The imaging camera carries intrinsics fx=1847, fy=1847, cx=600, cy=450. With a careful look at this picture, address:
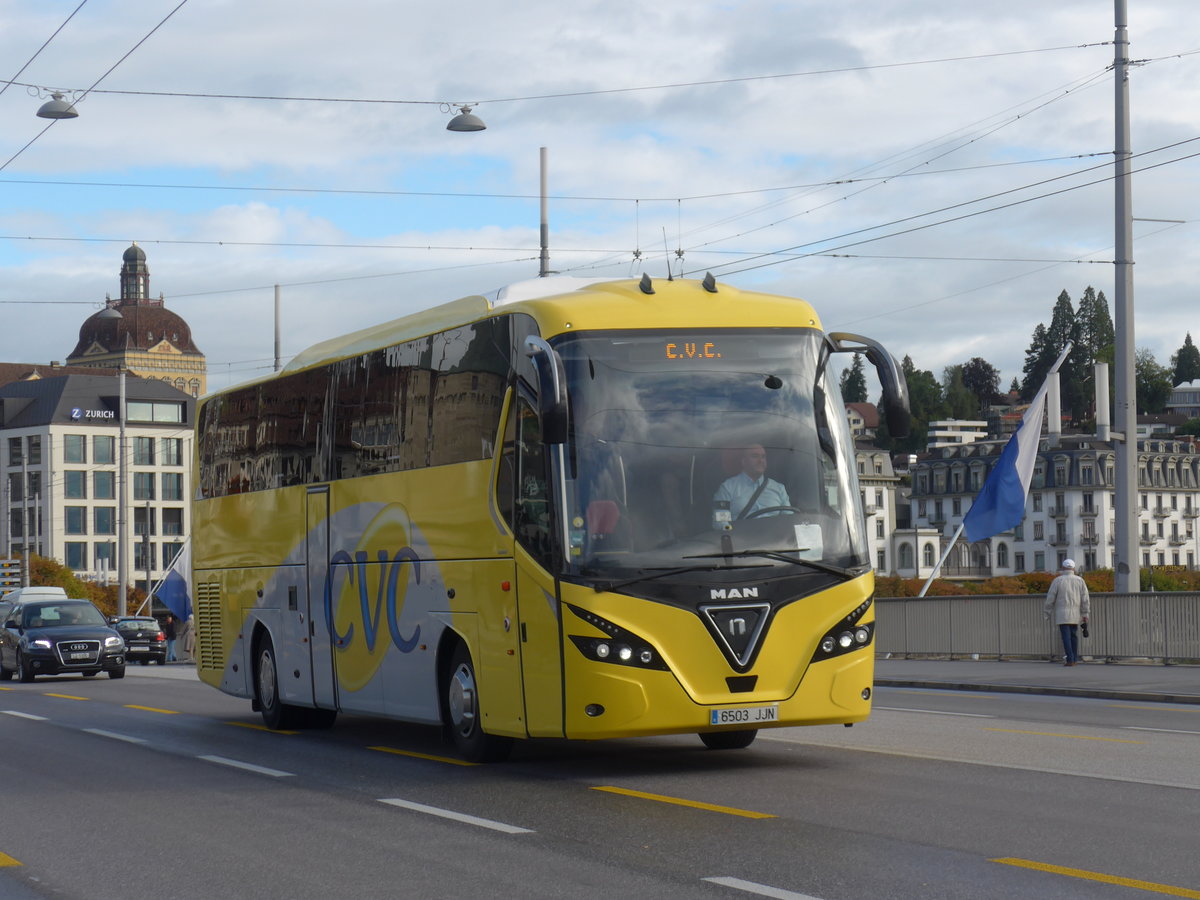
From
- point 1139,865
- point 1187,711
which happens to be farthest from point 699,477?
point 1187,711

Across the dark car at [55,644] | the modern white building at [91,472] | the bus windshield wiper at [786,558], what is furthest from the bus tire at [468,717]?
the modern white building at [91,472]

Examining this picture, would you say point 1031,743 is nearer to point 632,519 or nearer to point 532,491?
point 632,519

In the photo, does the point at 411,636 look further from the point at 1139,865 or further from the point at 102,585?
the point at 102,585

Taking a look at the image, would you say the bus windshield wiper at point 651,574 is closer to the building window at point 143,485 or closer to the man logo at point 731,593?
the man logo at point 731,593

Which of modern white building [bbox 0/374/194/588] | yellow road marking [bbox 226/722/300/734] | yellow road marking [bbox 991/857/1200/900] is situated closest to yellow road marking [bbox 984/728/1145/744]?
yellow road marking [bbox 991/857/1200/900]

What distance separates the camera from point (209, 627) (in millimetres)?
21656

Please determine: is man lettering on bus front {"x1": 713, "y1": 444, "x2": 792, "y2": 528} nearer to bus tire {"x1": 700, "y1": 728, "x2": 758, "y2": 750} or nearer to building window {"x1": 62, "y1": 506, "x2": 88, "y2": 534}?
bus tire {"x1": 700, "y1": 728, "x2": 758, "y2": 750}

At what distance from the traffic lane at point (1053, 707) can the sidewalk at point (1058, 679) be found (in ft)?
0.90

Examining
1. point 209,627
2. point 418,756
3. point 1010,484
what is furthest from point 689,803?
point 1010,484

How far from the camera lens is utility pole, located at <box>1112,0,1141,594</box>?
2930 centimetres

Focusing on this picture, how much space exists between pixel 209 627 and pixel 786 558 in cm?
1048

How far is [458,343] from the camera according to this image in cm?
1491

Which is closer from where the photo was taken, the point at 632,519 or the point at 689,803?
the point at 689,803

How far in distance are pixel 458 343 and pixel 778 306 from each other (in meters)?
2.68
